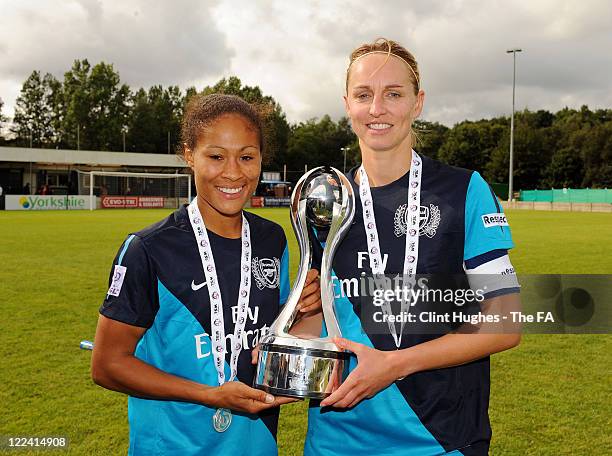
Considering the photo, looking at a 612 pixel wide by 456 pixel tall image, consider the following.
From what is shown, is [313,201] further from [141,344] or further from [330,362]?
[141,344]

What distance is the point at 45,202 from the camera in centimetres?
3534

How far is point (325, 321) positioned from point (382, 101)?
2.23 feet

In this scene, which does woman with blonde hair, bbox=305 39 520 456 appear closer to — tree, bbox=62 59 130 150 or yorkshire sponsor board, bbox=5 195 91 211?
yorkshire sponsor board, bbox=5 195 91 211

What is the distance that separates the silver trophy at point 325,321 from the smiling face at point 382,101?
20 centimetres

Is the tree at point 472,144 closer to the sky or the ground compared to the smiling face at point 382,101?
closer to the sky

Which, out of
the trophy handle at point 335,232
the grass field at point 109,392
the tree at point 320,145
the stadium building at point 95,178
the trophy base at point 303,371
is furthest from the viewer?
the tree at point 320,145

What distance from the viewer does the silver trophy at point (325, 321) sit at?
1573 millimetres

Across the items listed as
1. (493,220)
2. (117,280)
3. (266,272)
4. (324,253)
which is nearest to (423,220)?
(493,220)

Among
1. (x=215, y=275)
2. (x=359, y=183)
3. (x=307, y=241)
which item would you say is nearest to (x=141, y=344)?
(x=215, y=275)

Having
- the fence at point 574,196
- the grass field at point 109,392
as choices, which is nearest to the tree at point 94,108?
the fence at point 574,196

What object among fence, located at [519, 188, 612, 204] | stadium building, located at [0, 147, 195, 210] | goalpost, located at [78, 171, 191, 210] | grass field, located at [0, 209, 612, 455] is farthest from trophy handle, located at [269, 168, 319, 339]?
fence, located at [519, 188, 612, 204]

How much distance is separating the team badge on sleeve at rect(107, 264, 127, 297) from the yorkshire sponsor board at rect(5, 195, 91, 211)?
36133mm

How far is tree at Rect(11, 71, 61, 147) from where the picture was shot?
74.0m

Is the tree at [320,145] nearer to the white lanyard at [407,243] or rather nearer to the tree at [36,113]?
the tree at [36,113]
